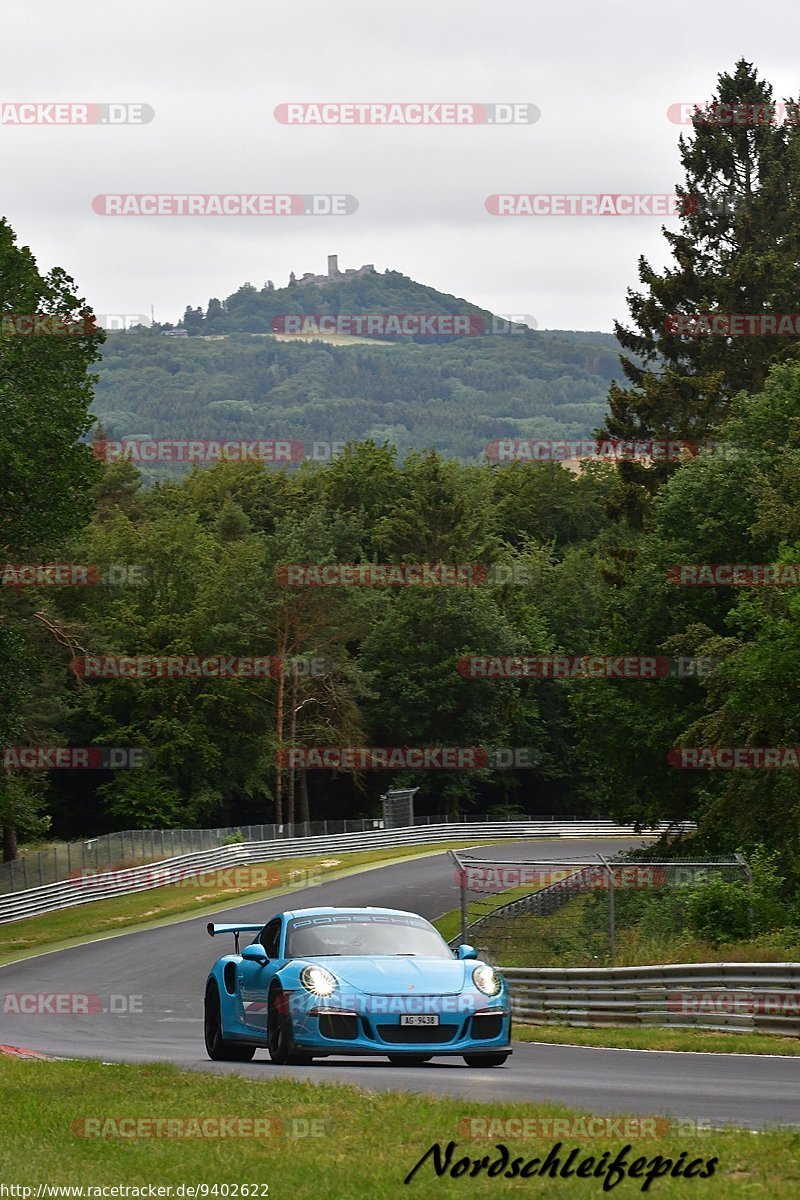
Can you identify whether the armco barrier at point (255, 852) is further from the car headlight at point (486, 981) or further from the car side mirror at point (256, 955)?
the car headlight at point (486, 981)

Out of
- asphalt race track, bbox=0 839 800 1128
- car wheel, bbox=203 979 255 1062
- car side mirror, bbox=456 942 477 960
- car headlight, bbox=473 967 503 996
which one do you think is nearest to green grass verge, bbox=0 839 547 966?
asphalt race track, bbox=0 839 800 1128

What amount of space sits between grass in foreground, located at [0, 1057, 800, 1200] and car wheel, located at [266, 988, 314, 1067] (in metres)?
2.15

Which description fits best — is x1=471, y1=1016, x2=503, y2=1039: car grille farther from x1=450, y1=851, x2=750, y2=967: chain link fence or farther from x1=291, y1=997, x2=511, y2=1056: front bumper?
x1=450, y1=851, x2=750, y2=967: chain link fence

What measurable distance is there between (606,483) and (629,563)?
65.8 metres

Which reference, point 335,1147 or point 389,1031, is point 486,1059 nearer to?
point 389,1031

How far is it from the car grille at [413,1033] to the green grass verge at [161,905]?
29.4 metres

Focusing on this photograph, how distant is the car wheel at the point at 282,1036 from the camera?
14617 millimetres

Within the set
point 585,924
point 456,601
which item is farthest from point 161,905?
point 456,601

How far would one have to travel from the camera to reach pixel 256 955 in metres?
15.6

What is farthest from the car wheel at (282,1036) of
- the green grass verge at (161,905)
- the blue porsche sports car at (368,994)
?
the green grass verge at (161,905)

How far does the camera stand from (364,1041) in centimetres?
1419

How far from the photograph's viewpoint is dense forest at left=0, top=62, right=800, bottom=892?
134ft

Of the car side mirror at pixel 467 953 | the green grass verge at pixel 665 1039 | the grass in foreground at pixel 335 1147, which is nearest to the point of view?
the grass in foreground at pixel 335 1147

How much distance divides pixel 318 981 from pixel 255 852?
173 ft
